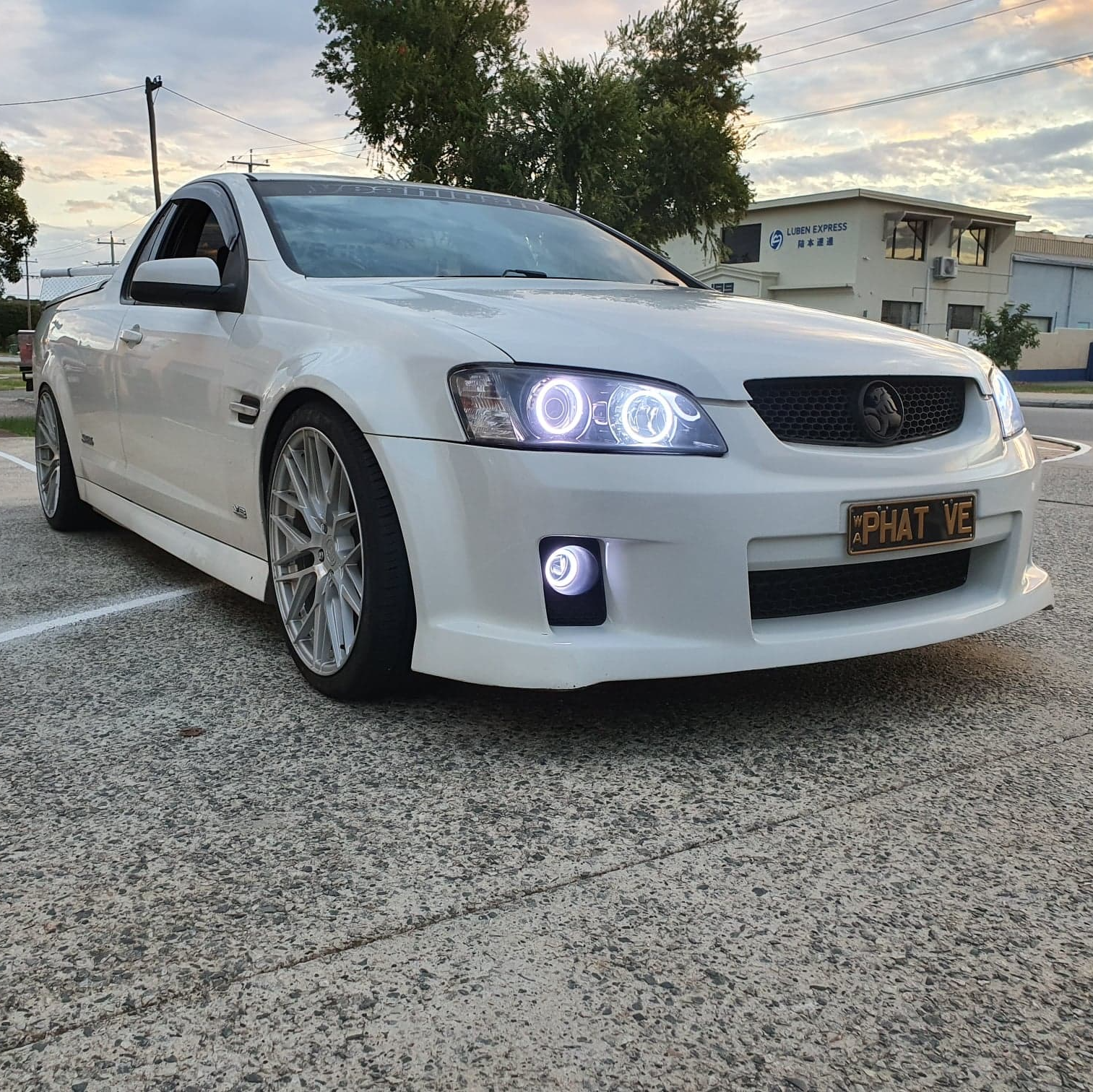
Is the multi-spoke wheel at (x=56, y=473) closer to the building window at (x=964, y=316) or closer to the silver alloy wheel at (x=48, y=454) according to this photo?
the silver alloy wheel at (x=48, y=454)

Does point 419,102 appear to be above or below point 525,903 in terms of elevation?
above

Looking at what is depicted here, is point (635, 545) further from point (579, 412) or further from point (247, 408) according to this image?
point (247, 408)

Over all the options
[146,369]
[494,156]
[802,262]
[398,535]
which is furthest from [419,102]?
[398,535]

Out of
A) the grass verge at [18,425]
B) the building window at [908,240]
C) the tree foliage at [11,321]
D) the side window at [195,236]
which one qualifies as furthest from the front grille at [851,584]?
the tree foliage at [11,321]

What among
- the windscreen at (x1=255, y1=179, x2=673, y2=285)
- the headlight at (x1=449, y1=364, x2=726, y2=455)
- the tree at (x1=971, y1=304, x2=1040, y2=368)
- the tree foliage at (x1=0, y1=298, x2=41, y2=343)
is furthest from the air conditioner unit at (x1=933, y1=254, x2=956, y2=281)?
the tree foliage at (x1=0, y1=298, x2=41, y2=343)

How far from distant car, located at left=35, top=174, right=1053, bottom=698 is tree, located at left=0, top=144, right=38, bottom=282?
3815 centimetres

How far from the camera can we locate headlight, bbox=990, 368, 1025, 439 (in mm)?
2896

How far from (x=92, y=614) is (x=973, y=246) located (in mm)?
44252

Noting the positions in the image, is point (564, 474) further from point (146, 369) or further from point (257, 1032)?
point (146, 369)

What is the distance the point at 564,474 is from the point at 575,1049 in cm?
115

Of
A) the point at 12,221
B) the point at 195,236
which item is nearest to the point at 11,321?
the point at 12,221

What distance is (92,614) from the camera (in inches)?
146

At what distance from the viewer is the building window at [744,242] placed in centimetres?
4112

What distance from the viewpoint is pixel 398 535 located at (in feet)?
8.22
